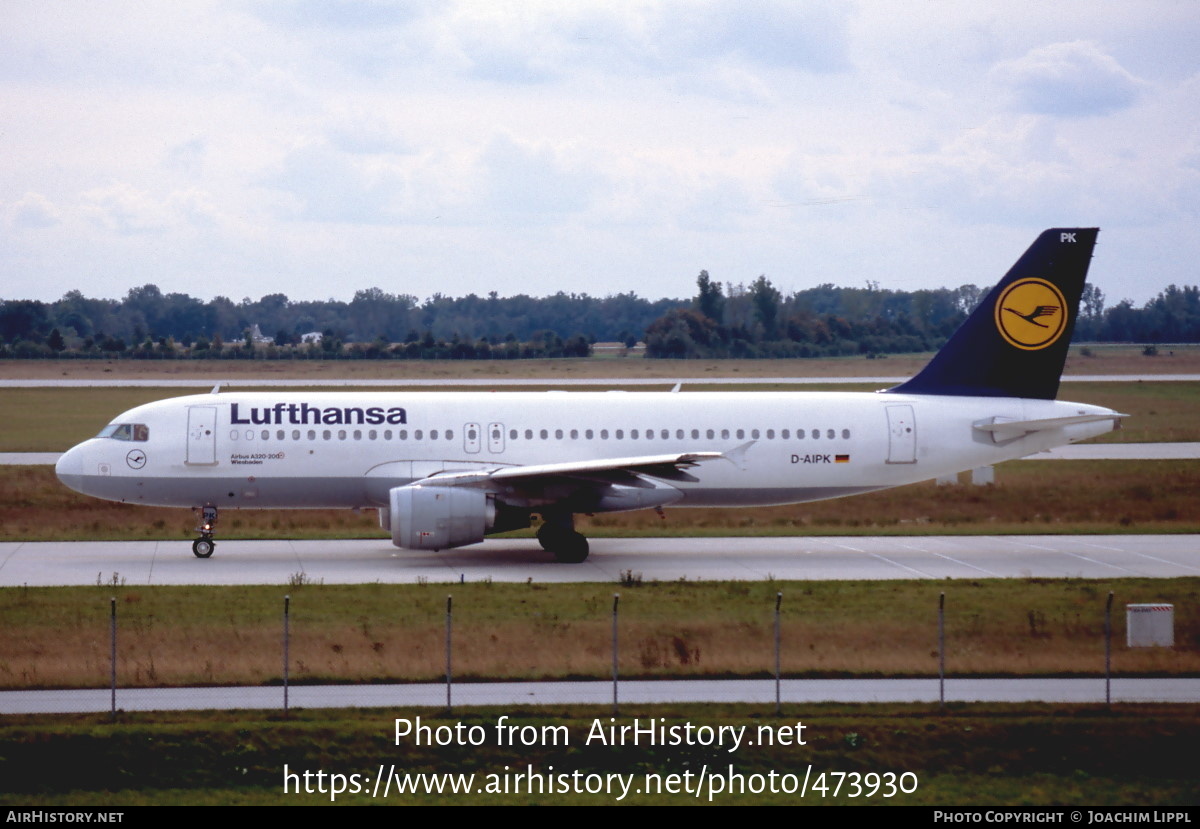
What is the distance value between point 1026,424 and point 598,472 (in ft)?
33.1

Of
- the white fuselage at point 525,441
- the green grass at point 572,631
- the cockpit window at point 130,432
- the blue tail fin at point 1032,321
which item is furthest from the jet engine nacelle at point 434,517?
the blue tail fin at point 1032,321

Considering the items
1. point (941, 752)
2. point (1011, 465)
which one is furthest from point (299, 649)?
point (1011, 465)

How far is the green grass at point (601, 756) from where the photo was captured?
16.0 meters

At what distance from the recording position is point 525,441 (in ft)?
108

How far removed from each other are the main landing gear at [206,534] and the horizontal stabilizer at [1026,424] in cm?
1734

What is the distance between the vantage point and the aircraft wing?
30.0m

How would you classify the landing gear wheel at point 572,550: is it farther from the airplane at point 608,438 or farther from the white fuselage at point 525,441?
the white fuselage at point 525,441

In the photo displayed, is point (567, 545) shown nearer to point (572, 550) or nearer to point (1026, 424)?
point (572, 550)

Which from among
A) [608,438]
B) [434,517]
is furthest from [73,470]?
[608,438]

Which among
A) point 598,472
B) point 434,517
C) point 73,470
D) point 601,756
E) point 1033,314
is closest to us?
point 601,756

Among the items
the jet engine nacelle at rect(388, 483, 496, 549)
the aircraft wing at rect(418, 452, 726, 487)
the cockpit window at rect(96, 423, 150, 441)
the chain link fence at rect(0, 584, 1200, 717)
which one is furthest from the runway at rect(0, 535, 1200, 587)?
the chain link fence at rect(0, 584, 1200, 717)

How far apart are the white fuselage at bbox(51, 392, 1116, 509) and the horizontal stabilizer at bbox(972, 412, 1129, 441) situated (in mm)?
123

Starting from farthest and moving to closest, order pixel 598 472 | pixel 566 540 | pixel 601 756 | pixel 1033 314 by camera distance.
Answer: pixel 1033 314
pixel 566 540
pixel 598 472
pixel 601 756

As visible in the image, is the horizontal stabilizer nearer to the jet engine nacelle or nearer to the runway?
the runway
